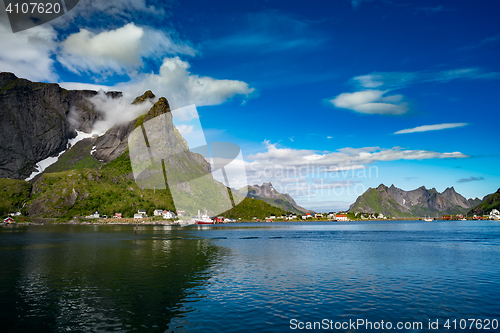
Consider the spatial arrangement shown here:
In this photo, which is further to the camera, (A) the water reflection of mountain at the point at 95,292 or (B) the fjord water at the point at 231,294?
(B) the fjord water at the point at 231,294

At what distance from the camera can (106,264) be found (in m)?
57.7

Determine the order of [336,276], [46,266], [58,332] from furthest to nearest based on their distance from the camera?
1. [46,266]
2. [336,276]
3. [58,332]

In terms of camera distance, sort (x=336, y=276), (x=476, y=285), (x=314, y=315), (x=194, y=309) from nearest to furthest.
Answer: (x=314, y=315)
(x=194, y=309)
(x=476, y=285)
(x=336, y=276)

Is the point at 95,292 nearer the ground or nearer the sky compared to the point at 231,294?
nearer the sky

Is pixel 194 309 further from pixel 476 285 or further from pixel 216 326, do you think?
pixel 476 285

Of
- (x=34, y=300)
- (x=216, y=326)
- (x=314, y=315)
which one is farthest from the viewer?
(x=34, y=300)

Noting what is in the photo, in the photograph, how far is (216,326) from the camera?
25.5 meters

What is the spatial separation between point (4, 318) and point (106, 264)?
3188 centimetres

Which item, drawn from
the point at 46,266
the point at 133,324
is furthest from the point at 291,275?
the point at 46,266

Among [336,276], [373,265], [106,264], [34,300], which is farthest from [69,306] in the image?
[373,265]

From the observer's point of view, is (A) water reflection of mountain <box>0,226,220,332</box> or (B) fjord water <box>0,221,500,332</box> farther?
(B) fjord water <box>0,221,500,332</box>

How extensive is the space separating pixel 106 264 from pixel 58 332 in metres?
36.6

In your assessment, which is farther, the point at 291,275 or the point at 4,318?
the point at 291,275

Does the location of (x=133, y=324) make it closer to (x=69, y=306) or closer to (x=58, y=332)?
(x=58, y=332)
